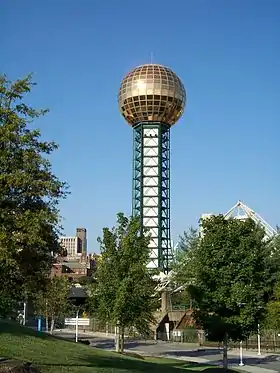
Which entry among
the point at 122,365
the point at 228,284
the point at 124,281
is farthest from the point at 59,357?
the point at 124,281

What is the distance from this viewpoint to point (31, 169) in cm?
1722

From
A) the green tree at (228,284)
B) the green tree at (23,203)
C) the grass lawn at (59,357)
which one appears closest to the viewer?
the green tree at (23,203)

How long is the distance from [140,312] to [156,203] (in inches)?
3469

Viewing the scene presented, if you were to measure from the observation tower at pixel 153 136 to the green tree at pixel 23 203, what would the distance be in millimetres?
100872

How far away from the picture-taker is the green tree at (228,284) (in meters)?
27.6

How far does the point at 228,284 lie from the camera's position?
1101 inches

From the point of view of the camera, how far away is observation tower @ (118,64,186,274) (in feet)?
406

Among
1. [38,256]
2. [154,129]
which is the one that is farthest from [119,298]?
[154,129]

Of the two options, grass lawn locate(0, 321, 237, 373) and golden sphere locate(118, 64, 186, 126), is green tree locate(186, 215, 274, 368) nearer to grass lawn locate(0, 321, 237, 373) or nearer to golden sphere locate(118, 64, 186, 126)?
grass lawn locate(0, 321, 237, 373)

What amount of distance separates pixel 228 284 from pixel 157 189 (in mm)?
96555

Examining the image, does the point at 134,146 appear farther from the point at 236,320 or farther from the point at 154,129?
the point at 236,320

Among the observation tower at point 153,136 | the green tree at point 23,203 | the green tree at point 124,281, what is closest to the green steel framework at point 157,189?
the observation tower at point 153,136

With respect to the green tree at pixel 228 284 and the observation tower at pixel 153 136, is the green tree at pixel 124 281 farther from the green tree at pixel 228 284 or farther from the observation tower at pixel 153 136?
the observation tower at pixel 153 136

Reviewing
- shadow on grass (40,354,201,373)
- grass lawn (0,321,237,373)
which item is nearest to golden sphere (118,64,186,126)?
grass lawn (0,321,237,373)
